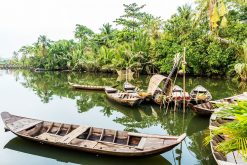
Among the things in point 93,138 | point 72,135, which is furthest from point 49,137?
point 93,138

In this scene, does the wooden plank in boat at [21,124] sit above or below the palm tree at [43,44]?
below

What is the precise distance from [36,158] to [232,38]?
17.4 meters

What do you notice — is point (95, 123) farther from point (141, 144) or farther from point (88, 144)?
point (141, 144)

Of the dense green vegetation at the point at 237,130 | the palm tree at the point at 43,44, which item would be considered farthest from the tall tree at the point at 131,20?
the dense green vegetation at the point at 237,130

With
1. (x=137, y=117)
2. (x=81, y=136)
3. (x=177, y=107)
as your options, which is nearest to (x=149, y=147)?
(x=81, y=136)

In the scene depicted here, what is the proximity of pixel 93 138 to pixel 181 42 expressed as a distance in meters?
17.3

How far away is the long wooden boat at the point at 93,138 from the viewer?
5352 mm

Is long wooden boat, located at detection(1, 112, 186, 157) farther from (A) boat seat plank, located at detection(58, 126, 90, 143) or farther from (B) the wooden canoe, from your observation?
(B) the wooden canoe

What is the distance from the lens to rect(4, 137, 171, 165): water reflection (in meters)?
5.64

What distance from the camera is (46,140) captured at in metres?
6.10

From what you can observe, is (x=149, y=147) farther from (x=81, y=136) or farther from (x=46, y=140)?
(x=46, y=140)

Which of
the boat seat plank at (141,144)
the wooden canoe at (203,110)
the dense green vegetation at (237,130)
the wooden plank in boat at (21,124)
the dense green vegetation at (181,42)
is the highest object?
the dense green vegetation at (181,42)

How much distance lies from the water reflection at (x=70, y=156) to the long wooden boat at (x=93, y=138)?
27 cm

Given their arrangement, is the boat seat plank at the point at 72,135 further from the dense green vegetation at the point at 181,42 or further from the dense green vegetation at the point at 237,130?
the dense green vegetation at the point at 181,42
